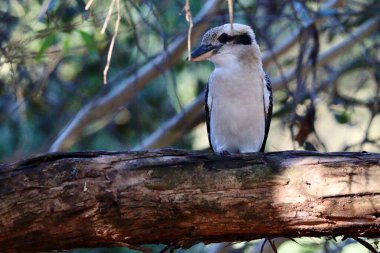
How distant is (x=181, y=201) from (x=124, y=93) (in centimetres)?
293

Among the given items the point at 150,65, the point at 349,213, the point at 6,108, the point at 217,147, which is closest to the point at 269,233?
the point at 349,213

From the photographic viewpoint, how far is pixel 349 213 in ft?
10.2

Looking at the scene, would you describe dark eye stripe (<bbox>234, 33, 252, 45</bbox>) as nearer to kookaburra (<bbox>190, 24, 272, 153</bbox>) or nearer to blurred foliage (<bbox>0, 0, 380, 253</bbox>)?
kookaburra (<bbox>190, 24, 272, 153</bbox>)

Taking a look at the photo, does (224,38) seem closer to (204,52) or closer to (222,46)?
(222,46)

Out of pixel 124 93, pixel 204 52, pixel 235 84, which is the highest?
pixel 204 52

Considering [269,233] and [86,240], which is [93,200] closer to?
[86,240]

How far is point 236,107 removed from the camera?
187 inches

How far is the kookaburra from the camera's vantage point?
4.70m

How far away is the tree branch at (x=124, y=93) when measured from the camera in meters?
5.81

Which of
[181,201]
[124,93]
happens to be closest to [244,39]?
[124,93]

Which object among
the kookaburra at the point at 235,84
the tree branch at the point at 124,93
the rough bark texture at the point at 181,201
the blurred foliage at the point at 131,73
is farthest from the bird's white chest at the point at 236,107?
the rough bark texture at the point at 181,201

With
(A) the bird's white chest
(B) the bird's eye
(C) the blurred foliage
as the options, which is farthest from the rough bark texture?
(C) the blurred foliage

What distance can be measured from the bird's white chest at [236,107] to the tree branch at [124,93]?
3.31 ft

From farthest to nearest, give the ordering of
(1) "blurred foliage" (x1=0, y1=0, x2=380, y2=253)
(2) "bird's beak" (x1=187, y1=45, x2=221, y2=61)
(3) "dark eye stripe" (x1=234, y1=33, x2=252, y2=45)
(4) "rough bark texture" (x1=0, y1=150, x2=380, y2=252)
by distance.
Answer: (1) "blurred foliage" (x1=0, y1=0, x2=380, y2=253), (3) "dark eye stripe" (x1=234, y1=33, x2=252, y2=45), (2) "bird's beak" (x1=187, y1=45, x2=221, y2=61), (4) "rough bark texture" (x1=0, y1=150, x2=380, y2=252)
